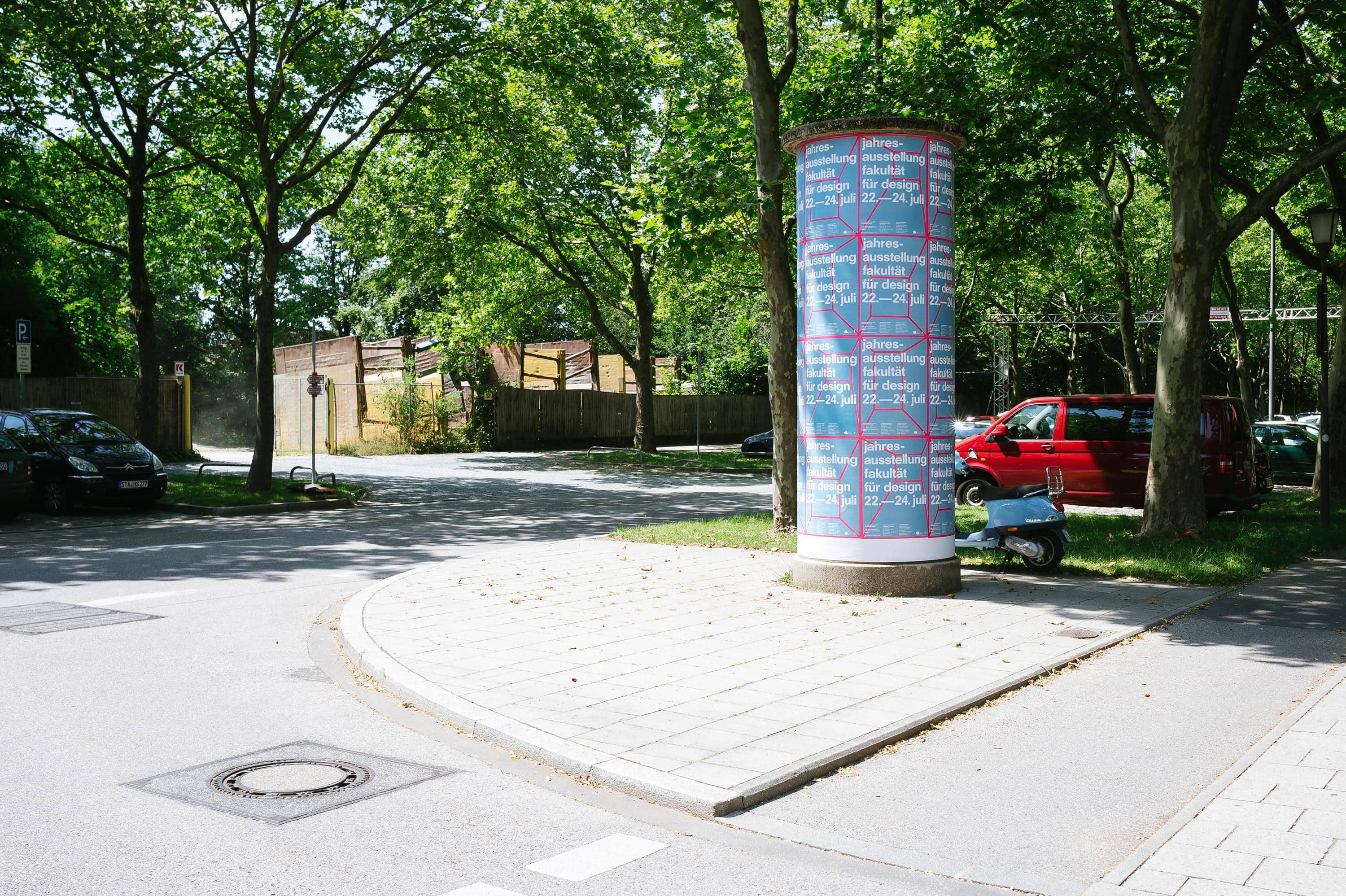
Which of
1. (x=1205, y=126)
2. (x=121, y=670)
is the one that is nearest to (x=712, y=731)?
(x=121, y=670)

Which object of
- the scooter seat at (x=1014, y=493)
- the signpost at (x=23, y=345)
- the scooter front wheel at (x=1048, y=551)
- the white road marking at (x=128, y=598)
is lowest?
the white road marking at (x=128, y=598)

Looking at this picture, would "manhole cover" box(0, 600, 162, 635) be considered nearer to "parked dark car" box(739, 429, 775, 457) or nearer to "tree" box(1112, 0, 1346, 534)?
"tree" box(1112, 0, 1346, 534)

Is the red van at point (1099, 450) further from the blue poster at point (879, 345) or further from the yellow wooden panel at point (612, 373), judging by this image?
the yellow wooden panel at point (612, 373)

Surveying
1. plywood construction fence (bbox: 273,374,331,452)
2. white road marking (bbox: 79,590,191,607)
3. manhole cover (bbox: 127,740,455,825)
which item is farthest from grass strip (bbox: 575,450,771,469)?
manhole cover (bbox: 127,740,455,825)

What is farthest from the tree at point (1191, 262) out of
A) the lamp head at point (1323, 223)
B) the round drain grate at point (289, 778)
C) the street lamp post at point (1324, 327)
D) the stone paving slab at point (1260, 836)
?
the round drain grate at point (289, 778)

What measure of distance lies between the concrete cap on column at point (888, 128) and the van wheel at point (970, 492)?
9.74 metres

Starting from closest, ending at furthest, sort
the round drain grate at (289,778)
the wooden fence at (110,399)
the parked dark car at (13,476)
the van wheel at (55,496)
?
the round drain grate at (289,778)
the parked dark car at (13,476)
the van wheel at (55,496)
the wooden fence at (110,399)

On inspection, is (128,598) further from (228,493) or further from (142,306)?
(142,306)

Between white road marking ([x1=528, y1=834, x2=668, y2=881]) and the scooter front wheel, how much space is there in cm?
796

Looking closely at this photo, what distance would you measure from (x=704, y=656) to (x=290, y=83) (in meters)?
17.2

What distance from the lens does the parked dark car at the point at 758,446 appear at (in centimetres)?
3800

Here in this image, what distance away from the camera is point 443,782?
5062mm

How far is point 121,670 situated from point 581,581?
4427mm

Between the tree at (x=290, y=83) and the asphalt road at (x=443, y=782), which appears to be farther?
the tree at (x=290, y=83)
